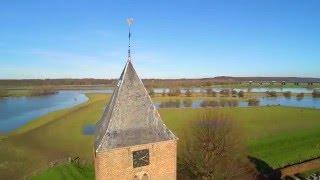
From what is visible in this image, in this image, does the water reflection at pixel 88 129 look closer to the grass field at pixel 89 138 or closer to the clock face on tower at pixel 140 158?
the grass field at pixel 89 138

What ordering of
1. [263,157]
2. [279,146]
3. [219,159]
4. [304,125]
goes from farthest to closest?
[304,125] → [279,146] → [263,157] → [219,159]

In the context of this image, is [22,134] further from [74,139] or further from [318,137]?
[318,137]

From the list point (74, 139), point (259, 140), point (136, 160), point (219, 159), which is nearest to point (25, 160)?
point (74, 139)

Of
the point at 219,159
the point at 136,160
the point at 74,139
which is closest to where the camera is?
the point at 136,160

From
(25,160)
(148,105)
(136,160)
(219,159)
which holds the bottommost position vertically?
(25,160)

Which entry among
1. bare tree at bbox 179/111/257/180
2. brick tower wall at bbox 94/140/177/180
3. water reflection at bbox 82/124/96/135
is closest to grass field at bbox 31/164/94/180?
bare tree at bbox 179/111/257/180

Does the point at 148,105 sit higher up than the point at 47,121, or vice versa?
the point at 148,105

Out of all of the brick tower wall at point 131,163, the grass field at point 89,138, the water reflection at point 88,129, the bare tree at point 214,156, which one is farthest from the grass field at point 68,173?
the brick tower wall at point 131,163
